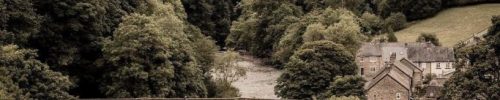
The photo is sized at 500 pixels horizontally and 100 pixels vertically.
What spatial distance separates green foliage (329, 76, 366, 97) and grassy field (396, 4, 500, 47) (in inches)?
1603

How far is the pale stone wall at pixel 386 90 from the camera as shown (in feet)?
220

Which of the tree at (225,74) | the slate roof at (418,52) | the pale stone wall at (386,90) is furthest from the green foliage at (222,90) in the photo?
the slate roof at (418,52)

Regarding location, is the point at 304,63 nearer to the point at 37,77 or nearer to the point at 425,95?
the point at 425,95

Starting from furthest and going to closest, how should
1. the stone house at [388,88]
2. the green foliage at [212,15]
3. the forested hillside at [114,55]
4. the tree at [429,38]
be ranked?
the green foliage at [212,15], the tree at [429,38], the stone house at [388,88], the forested hillside at [114,55]

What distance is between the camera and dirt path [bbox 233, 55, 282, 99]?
81.6m

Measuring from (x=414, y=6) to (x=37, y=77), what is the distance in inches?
2971

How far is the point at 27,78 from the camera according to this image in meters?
52.4

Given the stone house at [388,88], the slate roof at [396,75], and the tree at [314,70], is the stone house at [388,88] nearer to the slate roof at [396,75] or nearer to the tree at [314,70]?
the slate roof at [396,75]

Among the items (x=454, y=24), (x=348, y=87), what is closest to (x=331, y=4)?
(x=454, y=24)

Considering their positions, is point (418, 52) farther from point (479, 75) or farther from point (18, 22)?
point (18, 22)

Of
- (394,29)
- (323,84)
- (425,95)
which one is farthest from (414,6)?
(323,84)

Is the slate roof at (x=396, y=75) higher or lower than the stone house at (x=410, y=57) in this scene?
lower

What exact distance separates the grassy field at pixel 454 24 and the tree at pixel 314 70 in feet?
121

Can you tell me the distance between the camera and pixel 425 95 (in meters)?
72.7
